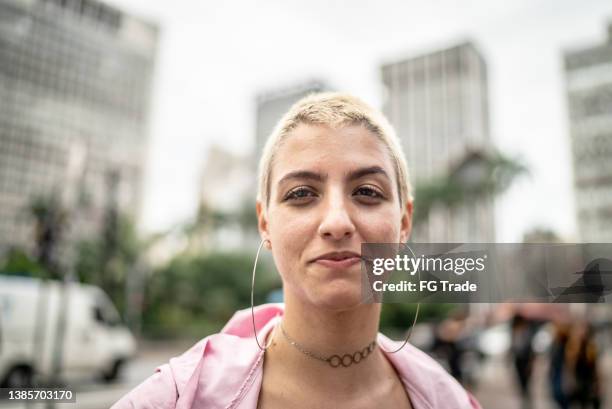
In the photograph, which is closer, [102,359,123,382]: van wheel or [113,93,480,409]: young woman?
[113,93,480,409]: young woman

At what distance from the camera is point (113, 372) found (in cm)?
855

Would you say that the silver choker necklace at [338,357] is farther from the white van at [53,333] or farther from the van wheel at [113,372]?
the van wheel at [113,372]

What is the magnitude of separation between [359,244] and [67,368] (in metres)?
7.79

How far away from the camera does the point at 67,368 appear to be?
23.3ft

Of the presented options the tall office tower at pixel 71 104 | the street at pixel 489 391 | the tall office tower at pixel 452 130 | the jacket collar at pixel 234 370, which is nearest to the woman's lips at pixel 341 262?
the jacket collar at pixel 234 370

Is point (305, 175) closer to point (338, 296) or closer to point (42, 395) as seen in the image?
point (338, 296)

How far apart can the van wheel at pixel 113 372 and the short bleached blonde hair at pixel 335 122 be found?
8740 millimetres

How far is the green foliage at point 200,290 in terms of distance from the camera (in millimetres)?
24031

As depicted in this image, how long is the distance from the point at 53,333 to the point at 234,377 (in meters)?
7.08

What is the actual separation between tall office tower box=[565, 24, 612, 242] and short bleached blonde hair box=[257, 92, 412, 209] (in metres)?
15.3

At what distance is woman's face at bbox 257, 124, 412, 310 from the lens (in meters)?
0.95

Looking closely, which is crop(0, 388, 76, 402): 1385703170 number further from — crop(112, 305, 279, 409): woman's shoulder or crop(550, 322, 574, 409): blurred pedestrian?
crop(550, 322, 574, 409): blurred pedestrian

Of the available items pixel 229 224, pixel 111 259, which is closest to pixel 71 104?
pixel 111 259

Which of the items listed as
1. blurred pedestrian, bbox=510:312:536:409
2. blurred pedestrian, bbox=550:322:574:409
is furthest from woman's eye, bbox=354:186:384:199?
blurred pedestrian, bbox=510:312:536:409
